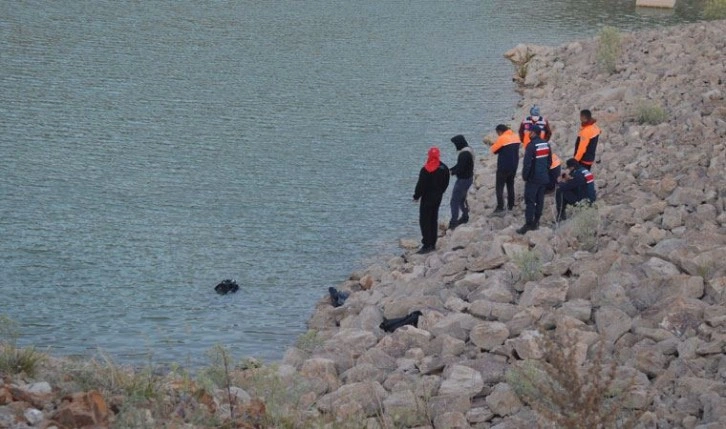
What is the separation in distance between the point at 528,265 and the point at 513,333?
1.77 metres

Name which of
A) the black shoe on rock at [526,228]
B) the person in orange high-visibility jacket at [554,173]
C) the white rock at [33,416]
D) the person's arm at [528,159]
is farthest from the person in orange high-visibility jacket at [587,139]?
the white rock at [33,416]

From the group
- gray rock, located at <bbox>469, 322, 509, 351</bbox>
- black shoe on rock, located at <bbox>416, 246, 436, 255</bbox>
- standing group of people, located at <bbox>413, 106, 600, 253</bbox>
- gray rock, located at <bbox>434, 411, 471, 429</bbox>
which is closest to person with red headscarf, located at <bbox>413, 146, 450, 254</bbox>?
standing group of people, located at <bbox>413, 106, 600, 253</bbox>

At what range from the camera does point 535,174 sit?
14.2m

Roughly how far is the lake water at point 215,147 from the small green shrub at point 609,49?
8.48 ft

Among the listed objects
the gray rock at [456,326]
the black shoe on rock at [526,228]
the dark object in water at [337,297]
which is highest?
the black shoe on rock at [526,228]

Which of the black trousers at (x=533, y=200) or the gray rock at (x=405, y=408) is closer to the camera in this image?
the gray rock at (x=405, y=408)

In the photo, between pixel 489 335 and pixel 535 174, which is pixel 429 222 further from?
pixel 489 335

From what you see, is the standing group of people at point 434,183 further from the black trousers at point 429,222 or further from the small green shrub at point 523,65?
the small green shrub at point 523,65

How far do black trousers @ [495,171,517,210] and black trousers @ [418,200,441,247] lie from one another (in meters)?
1.09

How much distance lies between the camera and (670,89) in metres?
21.8

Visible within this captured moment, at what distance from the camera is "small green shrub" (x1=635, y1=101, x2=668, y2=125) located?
19484 mm

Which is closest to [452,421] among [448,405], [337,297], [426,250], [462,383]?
[448,405]

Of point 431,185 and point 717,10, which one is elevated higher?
point 717,10

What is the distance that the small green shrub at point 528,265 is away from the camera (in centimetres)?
1216
